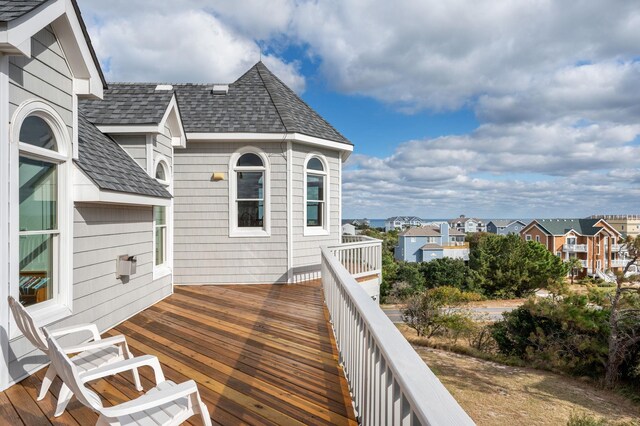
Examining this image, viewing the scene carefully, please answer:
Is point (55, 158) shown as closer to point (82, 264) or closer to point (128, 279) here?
point (82, 264)

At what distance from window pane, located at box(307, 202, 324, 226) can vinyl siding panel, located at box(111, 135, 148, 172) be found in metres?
3.69

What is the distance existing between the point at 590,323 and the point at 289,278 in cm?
1172

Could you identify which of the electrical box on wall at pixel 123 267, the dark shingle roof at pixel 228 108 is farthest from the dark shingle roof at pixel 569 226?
the electrical box on wall at pixel 123 267

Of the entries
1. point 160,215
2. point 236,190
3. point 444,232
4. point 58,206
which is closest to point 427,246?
point 444,232

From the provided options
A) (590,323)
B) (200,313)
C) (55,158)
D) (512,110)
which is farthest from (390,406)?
(512,110)

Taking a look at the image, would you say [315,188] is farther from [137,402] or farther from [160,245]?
[137,402]

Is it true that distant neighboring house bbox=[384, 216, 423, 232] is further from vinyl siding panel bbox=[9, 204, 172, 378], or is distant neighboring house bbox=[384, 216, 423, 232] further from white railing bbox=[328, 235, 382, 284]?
vinyl siding panel bbox=[9, 204, 172, 378]

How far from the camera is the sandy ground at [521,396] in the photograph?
922cm

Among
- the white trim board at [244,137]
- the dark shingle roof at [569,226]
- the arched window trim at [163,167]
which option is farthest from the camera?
the dark shingle roof at [569,226]

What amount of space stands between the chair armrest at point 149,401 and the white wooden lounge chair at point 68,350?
3.64ft

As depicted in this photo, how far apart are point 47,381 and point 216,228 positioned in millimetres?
5253

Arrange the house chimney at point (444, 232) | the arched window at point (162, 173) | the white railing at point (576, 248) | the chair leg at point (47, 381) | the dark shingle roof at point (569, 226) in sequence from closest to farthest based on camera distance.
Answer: the chair leg at point (47, 381) → the arched window at point (162, 173) → the white railing at point (576, 248) → the dark shingle roof at point (569, 226) → the house chimney at point (444, 232)

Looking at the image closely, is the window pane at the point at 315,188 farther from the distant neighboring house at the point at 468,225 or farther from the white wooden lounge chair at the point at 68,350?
the distant neighboring house at the point at 468,225

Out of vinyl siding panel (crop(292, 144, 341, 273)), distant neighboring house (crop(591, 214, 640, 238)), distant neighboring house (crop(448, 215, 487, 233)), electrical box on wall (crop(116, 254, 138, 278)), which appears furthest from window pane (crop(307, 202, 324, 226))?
distant neighboring house (crop(448, 215, 487, 233))
